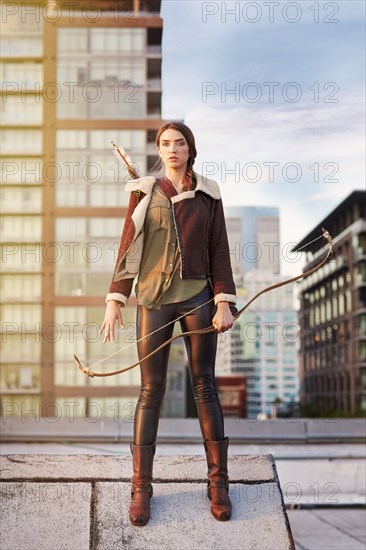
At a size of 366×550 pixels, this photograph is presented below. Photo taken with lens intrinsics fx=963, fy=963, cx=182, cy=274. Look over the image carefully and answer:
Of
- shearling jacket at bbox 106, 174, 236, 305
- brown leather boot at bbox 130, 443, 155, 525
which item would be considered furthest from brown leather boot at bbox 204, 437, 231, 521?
shearling jacket at bbox 106, 174, 236, 305

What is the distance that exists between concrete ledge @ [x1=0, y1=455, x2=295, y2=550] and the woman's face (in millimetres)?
1297

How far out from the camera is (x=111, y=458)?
4.20 m

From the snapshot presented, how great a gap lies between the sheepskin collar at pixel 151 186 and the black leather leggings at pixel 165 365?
40cm

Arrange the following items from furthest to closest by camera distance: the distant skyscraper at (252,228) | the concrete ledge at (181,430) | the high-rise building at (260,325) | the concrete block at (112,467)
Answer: the high-rise building at (260,325) → the distant skyscraper at (252,228) → the concrete ledge at (181,430) → the concrete block at (112,467)

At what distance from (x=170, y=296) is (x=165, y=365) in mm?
267

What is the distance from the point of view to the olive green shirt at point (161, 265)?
3.65m

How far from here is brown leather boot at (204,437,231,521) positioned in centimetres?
366

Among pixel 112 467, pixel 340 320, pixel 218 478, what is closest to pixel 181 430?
pixel 112 467

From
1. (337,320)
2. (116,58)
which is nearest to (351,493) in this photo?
(116,58)

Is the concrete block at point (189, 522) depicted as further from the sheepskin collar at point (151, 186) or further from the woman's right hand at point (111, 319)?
the sheepskin collar at point (151, 186)

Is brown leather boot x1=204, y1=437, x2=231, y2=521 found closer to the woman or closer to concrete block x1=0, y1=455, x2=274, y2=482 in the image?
the woman

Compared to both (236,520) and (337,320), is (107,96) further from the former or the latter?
(236,520)

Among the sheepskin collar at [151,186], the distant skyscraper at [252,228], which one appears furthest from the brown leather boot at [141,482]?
the distant skyscraper at [252,228]

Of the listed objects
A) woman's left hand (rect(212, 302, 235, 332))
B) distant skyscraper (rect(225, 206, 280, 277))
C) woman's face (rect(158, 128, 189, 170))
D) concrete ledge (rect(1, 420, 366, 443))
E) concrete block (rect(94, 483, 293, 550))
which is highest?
distant skyscraper (rect(225, 206, 280, 277))
